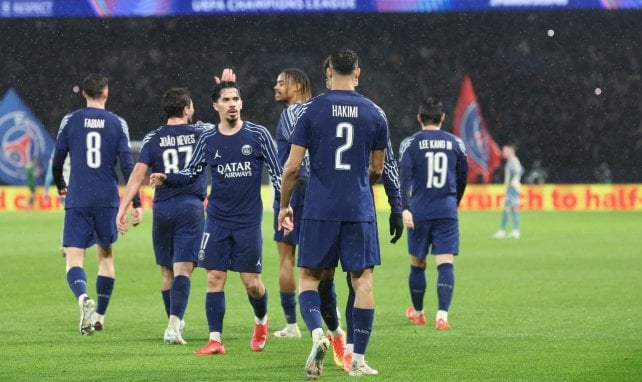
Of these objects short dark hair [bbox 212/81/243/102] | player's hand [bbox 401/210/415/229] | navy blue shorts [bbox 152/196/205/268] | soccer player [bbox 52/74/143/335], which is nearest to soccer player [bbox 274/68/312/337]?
navy blue shorts [bbox 152/196/205/268]

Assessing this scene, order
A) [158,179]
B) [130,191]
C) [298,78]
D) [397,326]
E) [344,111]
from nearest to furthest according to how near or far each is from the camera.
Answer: [344,111]
[158,179]
[130,191]
[298,78]
[397,326]

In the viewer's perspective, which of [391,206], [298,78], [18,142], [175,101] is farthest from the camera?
[18,142]

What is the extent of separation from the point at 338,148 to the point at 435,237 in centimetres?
386

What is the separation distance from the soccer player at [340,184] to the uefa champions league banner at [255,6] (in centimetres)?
2039

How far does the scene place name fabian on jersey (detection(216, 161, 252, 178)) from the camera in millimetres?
9422

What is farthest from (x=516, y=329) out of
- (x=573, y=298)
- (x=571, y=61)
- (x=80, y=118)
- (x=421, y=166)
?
(x=571, y=61)

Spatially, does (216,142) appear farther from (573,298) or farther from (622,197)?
(622,197)

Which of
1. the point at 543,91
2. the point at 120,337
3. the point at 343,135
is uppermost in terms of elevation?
the point at 543,91

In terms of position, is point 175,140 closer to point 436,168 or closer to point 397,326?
point 436,168

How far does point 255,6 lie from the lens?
29516 millimetres

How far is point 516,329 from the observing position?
1139 cm

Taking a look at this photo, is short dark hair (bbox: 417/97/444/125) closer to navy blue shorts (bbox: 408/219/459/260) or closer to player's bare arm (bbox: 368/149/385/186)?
navy blue shorts (bbox: 408/219/459/260)

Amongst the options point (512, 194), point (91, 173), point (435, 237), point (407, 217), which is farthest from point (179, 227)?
point (512, 194)

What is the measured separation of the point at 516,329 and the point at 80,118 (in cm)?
434
